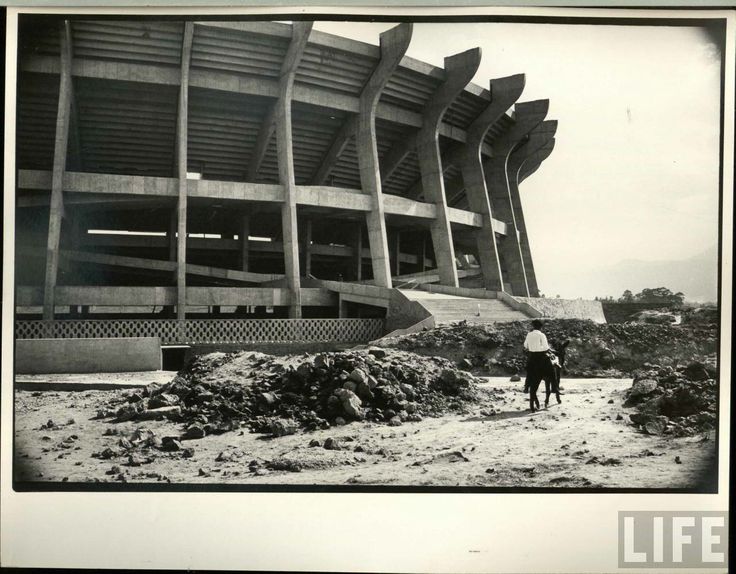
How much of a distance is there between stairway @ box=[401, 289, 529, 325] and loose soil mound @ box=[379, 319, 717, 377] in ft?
2.95

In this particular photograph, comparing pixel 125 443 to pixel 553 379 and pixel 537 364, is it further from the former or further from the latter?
pixel 553 379

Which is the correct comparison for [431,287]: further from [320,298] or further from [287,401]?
[287,401]

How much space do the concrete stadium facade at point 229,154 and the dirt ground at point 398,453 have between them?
70.5 inches

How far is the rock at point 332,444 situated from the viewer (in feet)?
23.9

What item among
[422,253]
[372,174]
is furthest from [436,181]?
[422,253]

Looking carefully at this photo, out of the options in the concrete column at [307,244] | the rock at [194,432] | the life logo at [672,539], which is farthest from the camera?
the concrete column at [307,244]

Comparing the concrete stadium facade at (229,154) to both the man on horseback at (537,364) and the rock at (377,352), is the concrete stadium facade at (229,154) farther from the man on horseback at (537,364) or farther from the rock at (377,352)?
the rock at (377,352)

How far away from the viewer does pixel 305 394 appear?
7953 millimetres

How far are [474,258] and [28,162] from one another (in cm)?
2975

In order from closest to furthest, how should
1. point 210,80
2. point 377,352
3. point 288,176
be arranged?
point 377,352 → point 210,80 → point 288,176

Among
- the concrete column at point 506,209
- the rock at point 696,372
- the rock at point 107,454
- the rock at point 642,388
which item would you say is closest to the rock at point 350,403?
the rock at point 107,454

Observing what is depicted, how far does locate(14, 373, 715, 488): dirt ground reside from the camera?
6859mm

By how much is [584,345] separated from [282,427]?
4735mm

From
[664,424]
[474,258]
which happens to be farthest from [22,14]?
[474,258]
